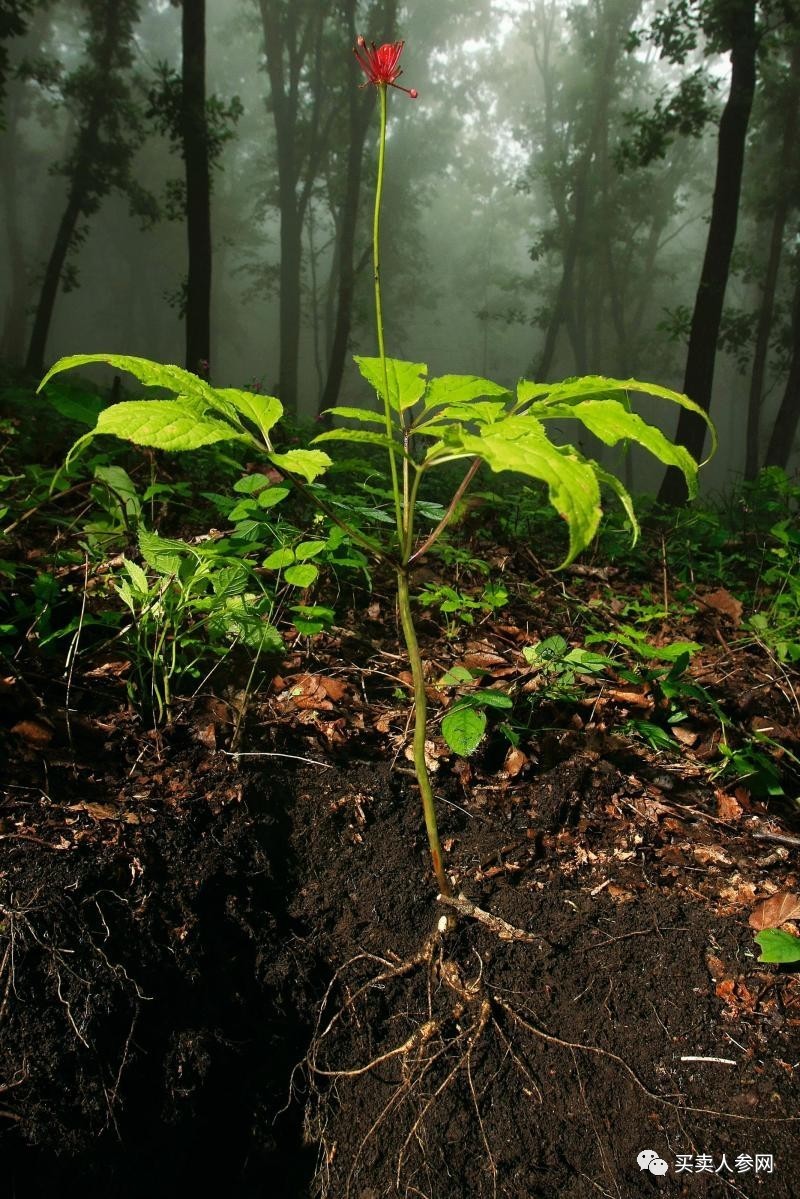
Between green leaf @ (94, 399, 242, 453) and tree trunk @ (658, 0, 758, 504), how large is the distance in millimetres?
7169

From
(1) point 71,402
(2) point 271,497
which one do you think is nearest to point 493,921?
(2) point 271,497

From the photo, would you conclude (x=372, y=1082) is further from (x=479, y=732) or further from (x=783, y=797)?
(x=783, y=797)

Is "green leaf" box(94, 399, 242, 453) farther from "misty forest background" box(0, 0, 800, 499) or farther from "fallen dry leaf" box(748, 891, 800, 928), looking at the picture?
"misty forest background" box(0, 0, 800, 499)

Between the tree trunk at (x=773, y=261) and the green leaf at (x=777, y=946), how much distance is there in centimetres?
1431

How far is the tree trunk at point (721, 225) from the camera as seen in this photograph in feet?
23.6

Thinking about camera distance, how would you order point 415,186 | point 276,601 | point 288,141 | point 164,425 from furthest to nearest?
point 415,186, point 288,141, point 276,601, point 164,425

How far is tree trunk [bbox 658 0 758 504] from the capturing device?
23.6 feet

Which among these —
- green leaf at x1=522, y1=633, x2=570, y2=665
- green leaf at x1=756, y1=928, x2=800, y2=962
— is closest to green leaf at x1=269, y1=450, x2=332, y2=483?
green leaf at x1=522, y1=633, x2=570, y2=665

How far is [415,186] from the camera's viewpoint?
141 ft

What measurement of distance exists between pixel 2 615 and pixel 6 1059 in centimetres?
112

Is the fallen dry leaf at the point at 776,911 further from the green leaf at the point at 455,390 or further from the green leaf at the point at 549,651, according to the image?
the green leaf at the point at 455,390

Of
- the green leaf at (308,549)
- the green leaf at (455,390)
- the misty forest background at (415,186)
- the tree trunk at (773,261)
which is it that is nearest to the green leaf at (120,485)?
the green leaf at (308,549)

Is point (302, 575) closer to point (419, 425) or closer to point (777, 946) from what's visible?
point (419, 425)

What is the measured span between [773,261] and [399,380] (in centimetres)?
1709
